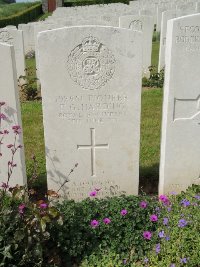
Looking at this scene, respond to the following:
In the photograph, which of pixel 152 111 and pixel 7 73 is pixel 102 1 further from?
pixel 7 73

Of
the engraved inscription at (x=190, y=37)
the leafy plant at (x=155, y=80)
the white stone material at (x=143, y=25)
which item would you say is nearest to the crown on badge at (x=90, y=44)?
the engraved inscription at (x=190, y=37)

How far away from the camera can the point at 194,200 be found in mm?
3529

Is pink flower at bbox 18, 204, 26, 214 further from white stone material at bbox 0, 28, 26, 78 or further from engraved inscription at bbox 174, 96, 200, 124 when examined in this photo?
white stone material at bbox 0, 28, 26, 78

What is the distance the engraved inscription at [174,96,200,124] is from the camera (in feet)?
12.1

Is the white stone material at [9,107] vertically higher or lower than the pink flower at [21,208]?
higher

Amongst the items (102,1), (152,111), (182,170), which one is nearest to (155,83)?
(152,111)

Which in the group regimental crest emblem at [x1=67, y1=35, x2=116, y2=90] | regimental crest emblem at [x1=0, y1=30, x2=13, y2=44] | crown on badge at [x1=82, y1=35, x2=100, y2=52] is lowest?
regimental crest emblem at [x1=67, y1=35, x2=116, y2=90]

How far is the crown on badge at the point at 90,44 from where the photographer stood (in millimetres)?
3338

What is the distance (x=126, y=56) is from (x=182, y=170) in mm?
1426

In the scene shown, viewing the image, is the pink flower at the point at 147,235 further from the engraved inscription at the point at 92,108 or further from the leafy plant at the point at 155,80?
the leafy plant at the point at 155,80

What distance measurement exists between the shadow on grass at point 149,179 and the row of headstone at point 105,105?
30 centimetres

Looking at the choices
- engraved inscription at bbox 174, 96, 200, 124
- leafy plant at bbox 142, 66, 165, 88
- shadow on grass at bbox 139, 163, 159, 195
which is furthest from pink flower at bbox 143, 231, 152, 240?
leafy plant at bbox 142, 66, 165, 88

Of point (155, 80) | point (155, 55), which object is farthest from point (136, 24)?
point (155, 55)

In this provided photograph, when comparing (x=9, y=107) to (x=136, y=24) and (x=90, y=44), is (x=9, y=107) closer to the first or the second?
(x=90, y=44)
